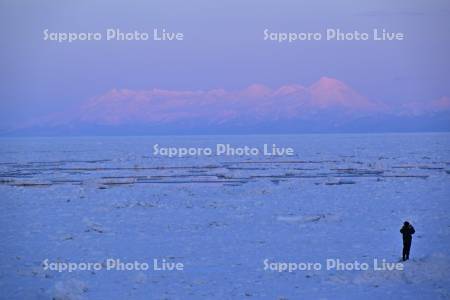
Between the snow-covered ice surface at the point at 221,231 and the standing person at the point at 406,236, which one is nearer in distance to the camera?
the snow-covered ice surface at the point at 221,231

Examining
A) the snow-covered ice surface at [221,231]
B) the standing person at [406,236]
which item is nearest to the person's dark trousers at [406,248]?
the standing person at [406,236]

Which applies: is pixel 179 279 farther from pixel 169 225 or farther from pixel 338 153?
pixel 338 153

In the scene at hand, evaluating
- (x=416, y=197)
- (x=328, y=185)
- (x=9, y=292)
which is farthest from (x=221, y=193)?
(x=9, y=292)

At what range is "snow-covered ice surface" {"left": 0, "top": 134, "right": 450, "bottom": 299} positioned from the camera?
6602 mm

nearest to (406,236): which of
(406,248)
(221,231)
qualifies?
(406,248)

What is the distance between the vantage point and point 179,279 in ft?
22.3

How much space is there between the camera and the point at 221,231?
8.23 meters

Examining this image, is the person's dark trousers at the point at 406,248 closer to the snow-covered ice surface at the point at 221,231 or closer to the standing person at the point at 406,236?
the standing person at the point at 406,236

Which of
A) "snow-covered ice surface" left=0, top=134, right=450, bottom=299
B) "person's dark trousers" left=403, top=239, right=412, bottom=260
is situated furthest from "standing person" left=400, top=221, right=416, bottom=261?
"snow-covered ice surface" left=0, top=134, right=450, bottom=299

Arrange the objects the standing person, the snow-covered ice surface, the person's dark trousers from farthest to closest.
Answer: the person's dark trousers → the standing person → the snow-covered ice surface

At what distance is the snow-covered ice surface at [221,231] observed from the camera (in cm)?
660

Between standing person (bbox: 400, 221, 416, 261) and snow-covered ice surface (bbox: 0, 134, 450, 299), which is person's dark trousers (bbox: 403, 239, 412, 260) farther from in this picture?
snow-covered ice surface (bbox: 0, 134, 450, 299)

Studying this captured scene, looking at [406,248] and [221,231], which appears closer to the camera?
[406,248]

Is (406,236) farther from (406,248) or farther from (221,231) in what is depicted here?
(221,231)
